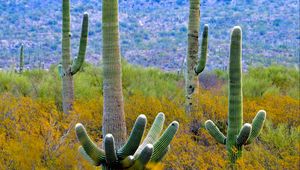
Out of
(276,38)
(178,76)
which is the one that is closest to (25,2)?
(276,38)

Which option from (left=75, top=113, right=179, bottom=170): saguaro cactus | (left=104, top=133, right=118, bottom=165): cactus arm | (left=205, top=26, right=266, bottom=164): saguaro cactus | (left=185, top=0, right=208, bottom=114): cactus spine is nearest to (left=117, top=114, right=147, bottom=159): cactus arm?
(left=75, top=113, right=179, bottom=170): saguaro cactus

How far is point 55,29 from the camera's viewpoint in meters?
59.0

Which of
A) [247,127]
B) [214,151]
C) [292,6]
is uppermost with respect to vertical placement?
[292,6]

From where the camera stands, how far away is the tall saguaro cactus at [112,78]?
21.3 ft

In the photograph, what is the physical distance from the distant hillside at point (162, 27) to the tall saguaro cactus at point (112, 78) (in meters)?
42.6

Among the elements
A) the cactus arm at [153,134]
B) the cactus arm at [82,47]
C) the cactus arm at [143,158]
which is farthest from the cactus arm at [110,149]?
the cactus arm at [82,47]

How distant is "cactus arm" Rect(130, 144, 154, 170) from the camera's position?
5953 mm

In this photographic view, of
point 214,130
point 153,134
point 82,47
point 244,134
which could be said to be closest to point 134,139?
point 153,134

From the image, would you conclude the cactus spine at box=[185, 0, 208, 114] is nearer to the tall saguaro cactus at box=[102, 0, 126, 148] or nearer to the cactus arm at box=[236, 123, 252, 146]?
the cactus arm at box=[236, 123, 252, 146]

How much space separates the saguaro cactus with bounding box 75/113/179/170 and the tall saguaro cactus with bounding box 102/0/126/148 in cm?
27

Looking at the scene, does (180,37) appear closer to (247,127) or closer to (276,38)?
(276,38)

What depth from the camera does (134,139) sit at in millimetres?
6062

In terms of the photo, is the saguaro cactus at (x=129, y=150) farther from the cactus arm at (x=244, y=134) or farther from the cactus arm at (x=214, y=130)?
the cactus arm at (x=214, y=130)

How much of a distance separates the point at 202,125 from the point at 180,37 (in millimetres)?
50486
